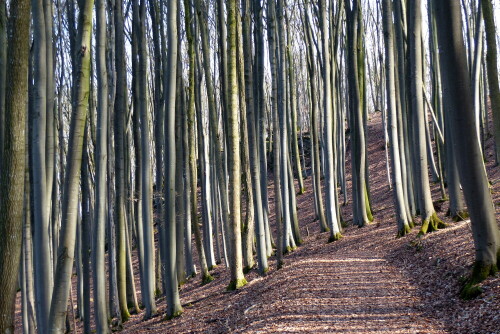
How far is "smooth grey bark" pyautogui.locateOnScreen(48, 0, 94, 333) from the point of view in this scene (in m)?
4.58

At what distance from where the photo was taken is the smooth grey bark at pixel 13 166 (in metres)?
4.59

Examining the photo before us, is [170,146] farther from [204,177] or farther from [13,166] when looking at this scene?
[204,177]

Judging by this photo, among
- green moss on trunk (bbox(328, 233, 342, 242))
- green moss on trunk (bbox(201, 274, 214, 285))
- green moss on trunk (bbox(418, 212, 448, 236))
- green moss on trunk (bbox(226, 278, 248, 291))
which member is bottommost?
green moss on trunk (bbox(201, 274, 214, 285))

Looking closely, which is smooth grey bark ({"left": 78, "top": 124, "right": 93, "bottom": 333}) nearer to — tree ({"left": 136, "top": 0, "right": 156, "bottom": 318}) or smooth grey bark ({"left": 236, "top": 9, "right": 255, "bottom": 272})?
tree ({"left": 136, "top": 0, "right": 156, "bottom": 318})

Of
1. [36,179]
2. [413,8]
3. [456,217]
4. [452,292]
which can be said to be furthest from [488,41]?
[36,179]

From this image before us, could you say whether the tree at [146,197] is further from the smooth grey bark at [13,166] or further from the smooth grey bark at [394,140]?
the smooth grey bark at [394,140]

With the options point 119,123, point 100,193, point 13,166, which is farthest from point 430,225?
point 13,166

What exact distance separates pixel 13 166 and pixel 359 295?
4912 millimetres

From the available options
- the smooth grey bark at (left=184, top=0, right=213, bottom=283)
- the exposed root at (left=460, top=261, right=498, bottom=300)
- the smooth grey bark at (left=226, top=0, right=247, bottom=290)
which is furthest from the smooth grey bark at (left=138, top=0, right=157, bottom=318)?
the exposed root at (left=460, top=261, right=498, bottom=300)

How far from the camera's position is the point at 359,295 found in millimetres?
7090

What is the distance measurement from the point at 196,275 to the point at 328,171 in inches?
210

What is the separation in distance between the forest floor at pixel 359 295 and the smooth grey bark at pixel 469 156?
1.00 ft

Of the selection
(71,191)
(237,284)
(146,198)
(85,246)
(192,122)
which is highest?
(192,122)

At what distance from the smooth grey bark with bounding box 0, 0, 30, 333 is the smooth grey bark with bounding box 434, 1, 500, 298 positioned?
492 cm
